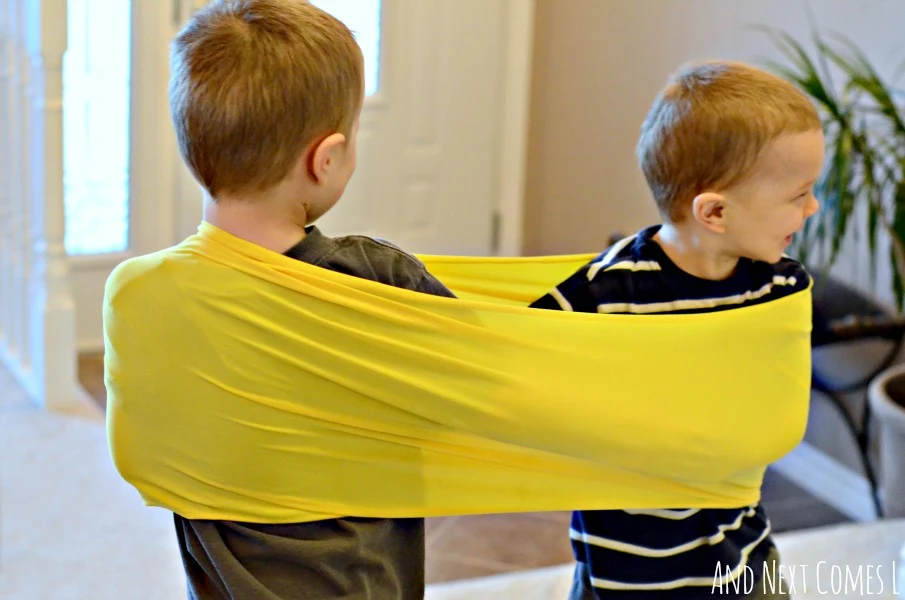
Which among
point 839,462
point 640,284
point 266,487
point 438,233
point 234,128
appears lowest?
point 839,462

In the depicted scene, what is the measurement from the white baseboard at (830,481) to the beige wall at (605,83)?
1.02 metres

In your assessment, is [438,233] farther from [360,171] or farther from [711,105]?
[711,105]

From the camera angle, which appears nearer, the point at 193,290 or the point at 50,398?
the point at 193,290

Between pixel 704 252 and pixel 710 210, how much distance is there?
0.19 ft

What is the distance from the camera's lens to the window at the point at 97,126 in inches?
145

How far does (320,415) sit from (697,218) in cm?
49

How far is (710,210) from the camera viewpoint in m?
1.28

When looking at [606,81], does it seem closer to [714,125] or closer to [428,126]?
[428,126]

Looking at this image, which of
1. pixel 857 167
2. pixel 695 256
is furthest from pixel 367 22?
pixel 695 256

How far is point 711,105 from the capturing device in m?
1.26

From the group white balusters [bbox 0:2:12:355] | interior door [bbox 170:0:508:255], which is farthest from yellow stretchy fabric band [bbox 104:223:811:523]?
interior door [bbox 170:0:508:255]

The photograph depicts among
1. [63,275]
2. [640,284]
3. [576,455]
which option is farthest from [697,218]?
[63,275]

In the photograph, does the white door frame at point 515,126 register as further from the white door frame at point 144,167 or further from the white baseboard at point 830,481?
the white baseboard at point 830,481

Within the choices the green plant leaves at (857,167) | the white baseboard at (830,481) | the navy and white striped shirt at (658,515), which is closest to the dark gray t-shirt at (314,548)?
the navy and white striped shirt at (658,515)
